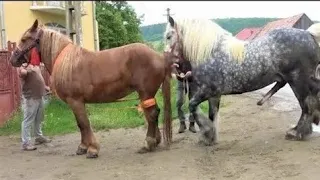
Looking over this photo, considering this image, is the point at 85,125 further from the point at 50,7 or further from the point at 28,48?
the point at 50,7

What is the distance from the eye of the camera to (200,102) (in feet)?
21.6

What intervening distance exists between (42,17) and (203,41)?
58.8ft

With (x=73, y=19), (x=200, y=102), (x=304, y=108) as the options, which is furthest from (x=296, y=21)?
(x=200, y=102)

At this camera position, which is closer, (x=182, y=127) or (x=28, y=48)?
(x=28, y=48)

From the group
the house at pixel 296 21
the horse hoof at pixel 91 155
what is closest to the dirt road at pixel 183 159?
the horse hoof at pixel 91 155

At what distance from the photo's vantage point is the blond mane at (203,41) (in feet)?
21.3

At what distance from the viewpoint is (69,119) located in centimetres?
1034

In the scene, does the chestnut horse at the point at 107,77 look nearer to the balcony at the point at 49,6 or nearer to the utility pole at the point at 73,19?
the utility pole at the point at 73,19

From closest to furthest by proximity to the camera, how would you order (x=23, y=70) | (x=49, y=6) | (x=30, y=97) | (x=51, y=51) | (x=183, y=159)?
(x=183, y=159) → (x=51, y=51) → (x=23, y=70) → (x=30, y=97) → (x=49, y=6)

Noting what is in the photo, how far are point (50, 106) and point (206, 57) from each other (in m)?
6.27

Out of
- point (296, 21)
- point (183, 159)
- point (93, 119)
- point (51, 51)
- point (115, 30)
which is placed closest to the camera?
point (183, 159)

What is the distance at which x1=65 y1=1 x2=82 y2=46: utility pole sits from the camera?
12.5 m

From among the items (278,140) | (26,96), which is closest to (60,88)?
(26,96)

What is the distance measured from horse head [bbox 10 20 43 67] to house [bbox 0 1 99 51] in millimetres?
10695
